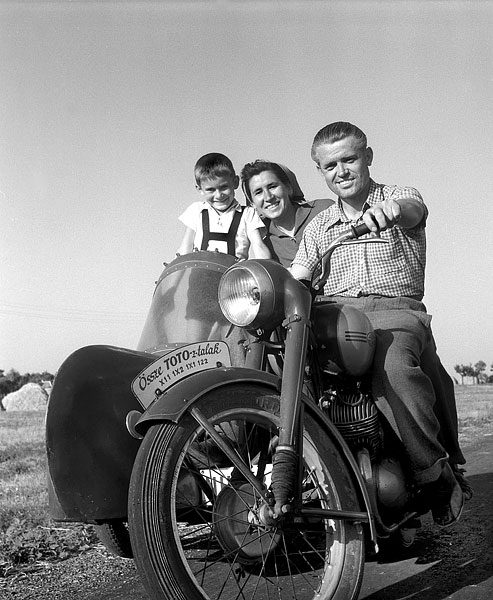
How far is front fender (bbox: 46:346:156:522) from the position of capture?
101 inches

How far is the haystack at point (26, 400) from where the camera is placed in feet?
104

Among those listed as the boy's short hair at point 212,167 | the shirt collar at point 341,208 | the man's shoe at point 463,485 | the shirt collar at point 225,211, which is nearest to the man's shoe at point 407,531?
the man's shoe at point 463,485

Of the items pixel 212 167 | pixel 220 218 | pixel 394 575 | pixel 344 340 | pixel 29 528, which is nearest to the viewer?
pixel 344 340

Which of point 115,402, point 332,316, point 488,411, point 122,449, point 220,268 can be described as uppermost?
point 220,268

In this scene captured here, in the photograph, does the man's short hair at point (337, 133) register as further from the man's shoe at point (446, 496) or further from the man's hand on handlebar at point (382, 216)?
the man's shoe at point (446, 496)

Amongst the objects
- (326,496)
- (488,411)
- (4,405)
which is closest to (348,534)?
(326,496)

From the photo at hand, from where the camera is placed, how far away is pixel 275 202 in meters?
5.11

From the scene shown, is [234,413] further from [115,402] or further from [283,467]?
[115,402]

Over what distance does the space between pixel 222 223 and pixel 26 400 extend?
99.9 feet

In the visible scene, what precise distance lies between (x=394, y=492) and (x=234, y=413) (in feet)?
2.90

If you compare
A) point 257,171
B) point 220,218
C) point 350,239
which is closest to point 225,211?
point 220,218

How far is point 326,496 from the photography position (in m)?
2.61

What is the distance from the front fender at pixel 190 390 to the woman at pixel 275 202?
8.35ft

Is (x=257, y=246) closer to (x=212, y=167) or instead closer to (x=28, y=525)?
(x=212, y=167)
